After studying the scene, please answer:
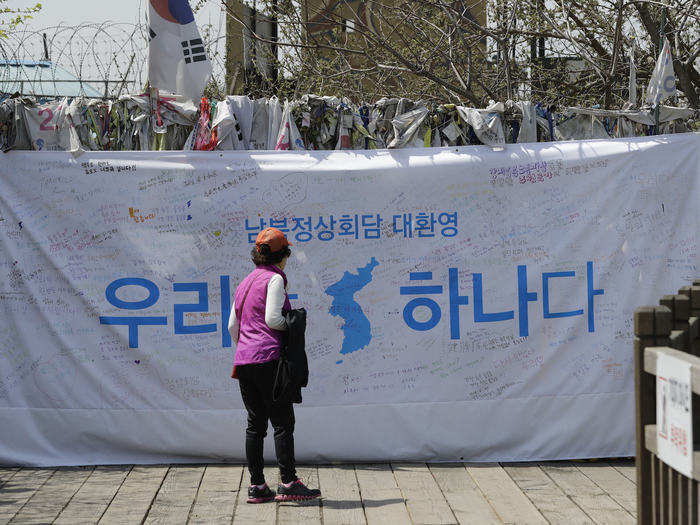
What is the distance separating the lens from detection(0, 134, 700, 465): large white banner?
6.07 meters

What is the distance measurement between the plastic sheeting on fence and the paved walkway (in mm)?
2225

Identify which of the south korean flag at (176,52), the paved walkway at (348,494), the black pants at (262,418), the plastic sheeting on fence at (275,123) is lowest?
the paved walkway at (348,494)

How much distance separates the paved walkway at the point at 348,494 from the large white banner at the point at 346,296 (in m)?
0.20

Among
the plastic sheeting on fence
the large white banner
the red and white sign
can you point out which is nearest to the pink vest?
the large white banner

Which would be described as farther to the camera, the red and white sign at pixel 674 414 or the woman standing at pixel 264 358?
the woman standing at pixel 264 358

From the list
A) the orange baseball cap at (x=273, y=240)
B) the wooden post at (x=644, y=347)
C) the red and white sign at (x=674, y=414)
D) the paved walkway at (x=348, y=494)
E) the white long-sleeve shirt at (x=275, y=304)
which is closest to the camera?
the red and white sign at (x=674, y=414)

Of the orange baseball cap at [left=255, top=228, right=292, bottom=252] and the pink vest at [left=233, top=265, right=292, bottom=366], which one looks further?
the orange baseball cap at [left=255, top=228, right=292, bottom=252]

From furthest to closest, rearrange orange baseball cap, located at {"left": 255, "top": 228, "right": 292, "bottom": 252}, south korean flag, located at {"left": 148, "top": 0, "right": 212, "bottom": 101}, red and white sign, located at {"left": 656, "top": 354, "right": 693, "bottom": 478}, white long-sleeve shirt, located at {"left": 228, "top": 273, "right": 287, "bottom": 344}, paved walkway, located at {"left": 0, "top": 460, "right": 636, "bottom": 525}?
south korean flag, located at {"left": 148, "top": 0, "right": 212, "bottom": 101}, orange baseball cap, located at {"left": 255, "top": 228, "right": 292, "bottom": 252}, white long-sleeve shirt, located at {"left": 228, "top": 273, "right": 287, "bottom": 344}, paved walkway, located at {"left": 0, "top": 460, "right": 636, "bottom": 525}, red and white sign, located at {"left": 656, "top": 354, "right": 693, "bottom": 478}

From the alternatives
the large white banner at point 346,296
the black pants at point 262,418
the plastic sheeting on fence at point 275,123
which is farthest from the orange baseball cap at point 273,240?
the plastic sheeting on fence at point 275,123

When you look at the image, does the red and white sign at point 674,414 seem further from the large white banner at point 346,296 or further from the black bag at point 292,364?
the large white banner at point 346,296

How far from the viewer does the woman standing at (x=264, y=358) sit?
5074mm

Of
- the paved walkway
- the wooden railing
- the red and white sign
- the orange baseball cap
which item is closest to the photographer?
the red and white sign

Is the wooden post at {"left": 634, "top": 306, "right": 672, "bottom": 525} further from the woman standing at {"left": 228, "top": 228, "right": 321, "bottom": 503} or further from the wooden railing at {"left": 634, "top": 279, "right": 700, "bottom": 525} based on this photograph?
the woman standing at {"left": 228, "top": 228, "right": 321, "bottom": 503}

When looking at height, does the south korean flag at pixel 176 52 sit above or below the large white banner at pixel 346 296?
above
